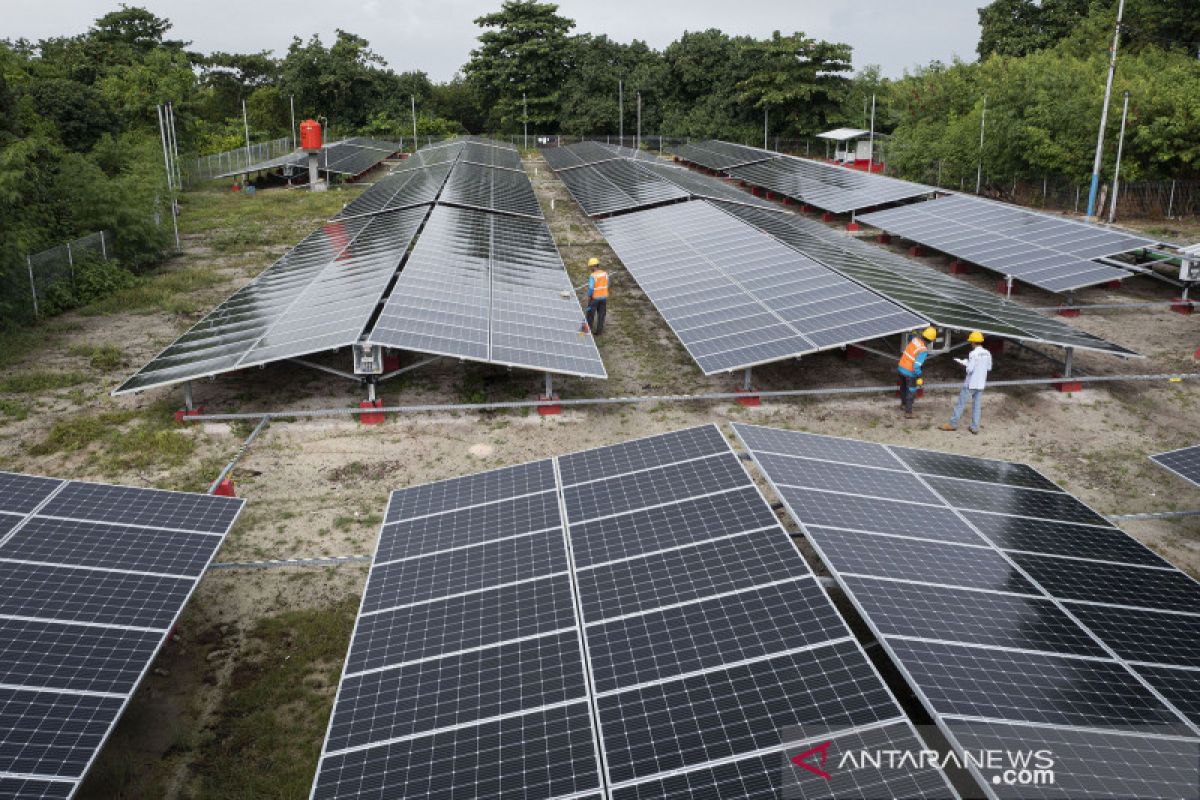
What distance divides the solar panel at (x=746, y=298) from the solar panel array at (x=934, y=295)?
0.77 metres

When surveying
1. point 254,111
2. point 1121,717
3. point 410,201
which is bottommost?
point 1121,717

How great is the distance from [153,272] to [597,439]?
20.5 metres

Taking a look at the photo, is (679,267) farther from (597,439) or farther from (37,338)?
(37,338)

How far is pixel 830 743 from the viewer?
19.6 ft

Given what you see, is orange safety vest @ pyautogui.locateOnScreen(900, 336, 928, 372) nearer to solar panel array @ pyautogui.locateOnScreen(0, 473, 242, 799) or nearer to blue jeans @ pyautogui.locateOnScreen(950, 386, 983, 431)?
blue jeans @ pyautogui.locateOnScreen(950, 386, 983, 431)

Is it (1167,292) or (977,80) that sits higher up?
(977,80)

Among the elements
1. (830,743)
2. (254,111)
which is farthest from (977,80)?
(254,111)

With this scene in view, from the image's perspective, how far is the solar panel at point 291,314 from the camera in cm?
1636

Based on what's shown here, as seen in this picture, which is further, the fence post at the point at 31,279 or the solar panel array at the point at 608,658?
the fence post at the point at 31,279

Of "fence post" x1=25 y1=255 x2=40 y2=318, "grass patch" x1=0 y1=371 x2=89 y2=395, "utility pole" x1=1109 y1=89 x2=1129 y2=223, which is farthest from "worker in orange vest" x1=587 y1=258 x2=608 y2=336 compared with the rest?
"utility pole" x1=1109 y1=89 x2=1129 y2=223

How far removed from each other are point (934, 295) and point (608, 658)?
51.0 ft

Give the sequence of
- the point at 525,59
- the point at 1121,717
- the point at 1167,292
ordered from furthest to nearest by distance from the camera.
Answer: the point at 525,59 → the point at 1167,292 → the point at 1121,717

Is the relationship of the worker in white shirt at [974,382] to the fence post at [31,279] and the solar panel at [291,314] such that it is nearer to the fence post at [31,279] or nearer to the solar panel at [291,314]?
the solar panel at [291,314]

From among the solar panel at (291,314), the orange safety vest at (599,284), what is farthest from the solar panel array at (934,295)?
the solar panel at (291,314)
